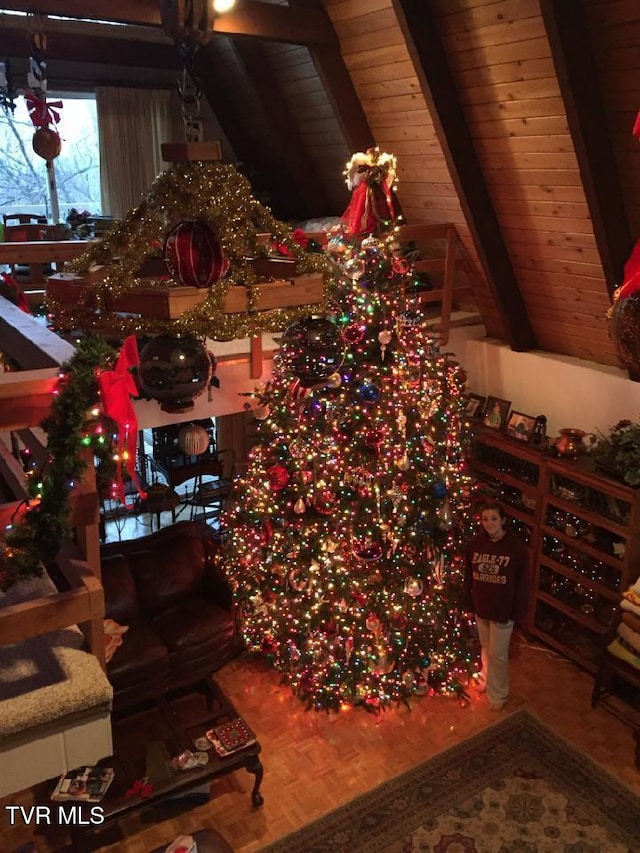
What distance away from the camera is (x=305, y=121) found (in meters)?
5.44

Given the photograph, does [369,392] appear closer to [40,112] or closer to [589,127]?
[589,127]

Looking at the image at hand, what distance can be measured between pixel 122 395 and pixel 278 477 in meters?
2.69

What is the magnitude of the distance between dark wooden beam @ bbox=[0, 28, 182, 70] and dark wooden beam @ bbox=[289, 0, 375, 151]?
3.88 feet

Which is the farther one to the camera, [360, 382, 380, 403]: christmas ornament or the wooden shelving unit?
the wooden shelving unit

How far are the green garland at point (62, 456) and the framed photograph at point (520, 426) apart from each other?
13.1ft

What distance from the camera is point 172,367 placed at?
2.00 metres

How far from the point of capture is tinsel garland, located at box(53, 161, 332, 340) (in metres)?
1.69

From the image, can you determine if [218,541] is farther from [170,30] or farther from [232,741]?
[170,30]

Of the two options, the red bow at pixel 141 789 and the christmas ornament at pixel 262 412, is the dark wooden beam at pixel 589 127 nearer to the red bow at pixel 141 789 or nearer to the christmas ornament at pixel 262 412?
the christmas ornament at pixel 262 412

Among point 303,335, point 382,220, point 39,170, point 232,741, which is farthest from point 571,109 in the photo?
point 39,170

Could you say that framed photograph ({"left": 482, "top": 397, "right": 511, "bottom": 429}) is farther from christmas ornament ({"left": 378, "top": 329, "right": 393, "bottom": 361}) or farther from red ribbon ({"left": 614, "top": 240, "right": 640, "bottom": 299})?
red ribbon ({"left": 614, "top": 240, "right": 640, "bottom": 299})

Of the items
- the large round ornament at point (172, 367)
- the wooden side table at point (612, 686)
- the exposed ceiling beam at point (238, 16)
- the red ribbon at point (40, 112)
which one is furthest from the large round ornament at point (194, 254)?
the wooden side table at point (612, 686)

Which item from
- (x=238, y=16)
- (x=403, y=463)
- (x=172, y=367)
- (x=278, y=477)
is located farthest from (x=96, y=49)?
(x=172, y=367)

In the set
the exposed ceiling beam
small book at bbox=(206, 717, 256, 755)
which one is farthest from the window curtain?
small book at bbox=(206, 717, 256, 755)
